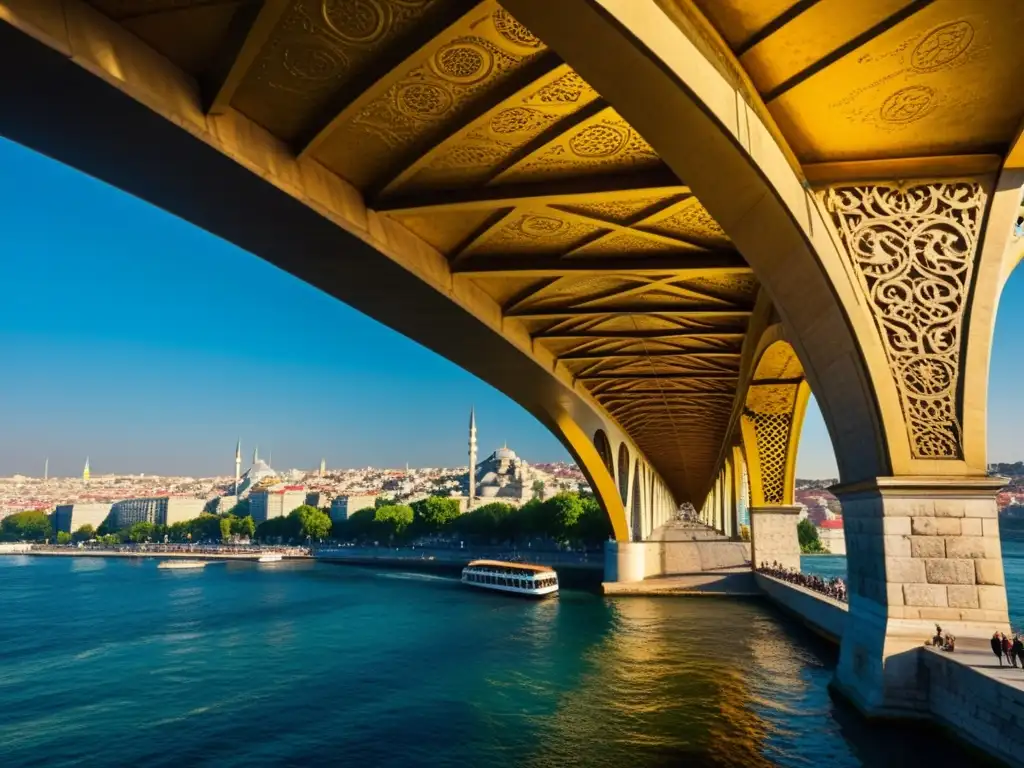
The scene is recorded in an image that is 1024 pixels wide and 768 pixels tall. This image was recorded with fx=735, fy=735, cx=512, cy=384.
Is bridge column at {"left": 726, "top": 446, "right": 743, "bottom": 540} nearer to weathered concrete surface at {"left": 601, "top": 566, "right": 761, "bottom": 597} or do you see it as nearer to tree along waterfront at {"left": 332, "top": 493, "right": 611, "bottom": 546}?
weathered concrete surface at {"left": 601, "top": 566, "right": 761, "bottom": 597}

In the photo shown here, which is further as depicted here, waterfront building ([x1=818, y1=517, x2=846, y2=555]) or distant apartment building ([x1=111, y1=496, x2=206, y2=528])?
distant apartment building ([x1=111, y1=496, x2=206, y2=528])

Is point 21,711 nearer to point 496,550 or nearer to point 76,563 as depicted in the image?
point 496,550

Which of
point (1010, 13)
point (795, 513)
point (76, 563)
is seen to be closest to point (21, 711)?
point (1010, 13)

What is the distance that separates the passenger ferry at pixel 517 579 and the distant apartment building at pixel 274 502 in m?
97.1

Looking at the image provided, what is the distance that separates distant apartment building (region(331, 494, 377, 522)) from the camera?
122375mm

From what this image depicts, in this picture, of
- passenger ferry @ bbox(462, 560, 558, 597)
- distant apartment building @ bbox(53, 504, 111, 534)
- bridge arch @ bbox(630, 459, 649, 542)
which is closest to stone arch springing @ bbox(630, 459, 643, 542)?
bridge arch @ bbox(630, 459, 649, 542)

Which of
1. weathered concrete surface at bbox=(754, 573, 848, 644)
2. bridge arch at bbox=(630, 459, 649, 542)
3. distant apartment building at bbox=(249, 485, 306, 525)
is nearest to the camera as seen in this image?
weathered concrete surface at bbox=(754, 573, 848, 644)

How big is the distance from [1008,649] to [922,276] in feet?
15.0

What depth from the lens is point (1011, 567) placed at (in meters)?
53.8

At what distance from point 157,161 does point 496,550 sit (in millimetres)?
69828

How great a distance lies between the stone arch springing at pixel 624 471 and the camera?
33.9 metres

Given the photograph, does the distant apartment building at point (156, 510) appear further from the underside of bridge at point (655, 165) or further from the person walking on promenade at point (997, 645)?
the person walking on promenade at point (997, 645)

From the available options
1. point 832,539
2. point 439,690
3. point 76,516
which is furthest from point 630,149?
point 76,516

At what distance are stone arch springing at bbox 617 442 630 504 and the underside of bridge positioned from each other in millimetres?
20887
